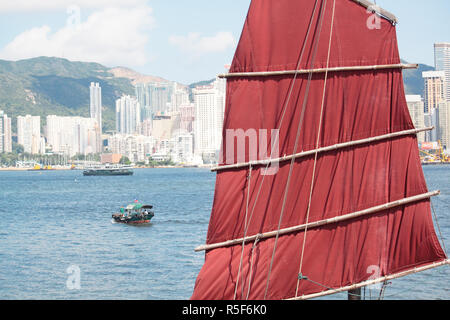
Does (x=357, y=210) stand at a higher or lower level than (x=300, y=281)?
higher

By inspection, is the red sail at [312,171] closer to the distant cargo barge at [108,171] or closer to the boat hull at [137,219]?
the boat hull at [137,219]

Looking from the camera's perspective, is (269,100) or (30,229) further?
(30,229)

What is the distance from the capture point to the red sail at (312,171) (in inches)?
524

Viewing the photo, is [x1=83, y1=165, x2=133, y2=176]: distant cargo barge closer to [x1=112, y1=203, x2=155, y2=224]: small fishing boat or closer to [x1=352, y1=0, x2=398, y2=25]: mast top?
[x1=112, y1=203, x2=155, y2=224]: small fishing boat

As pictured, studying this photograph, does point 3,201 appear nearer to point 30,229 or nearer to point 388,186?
point 30,229

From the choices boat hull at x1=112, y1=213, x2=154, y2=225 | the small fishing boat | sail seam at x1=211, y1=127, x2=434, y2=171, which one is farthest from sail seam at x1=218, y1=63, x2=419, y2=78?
boat hull at x1=112, y1=213, x2=154, y2=225

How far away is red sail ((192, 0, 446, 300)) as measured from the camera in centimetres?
1331

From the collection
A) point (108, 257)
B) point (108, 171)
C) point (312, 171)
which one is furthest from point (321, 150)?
point (108, 171)

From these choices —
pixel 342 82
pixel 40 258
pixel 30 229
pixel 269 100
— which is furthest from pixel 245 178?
pixel 30 229

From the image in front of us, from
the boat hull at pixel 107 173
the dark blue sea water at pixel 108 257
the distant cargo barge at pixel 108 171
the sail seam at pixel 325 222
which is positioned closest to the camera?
the sail seam at pixel 325 222

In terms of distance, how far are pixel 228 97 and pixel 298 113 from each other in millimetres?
1425

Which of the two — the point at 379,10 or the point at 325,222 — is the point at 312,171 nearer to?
the point at 325,222

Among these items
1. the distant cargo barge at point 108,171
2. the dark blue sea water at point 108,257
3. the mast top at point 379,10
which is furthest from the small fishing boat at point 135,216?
the distant cargo barge at point 108,171
